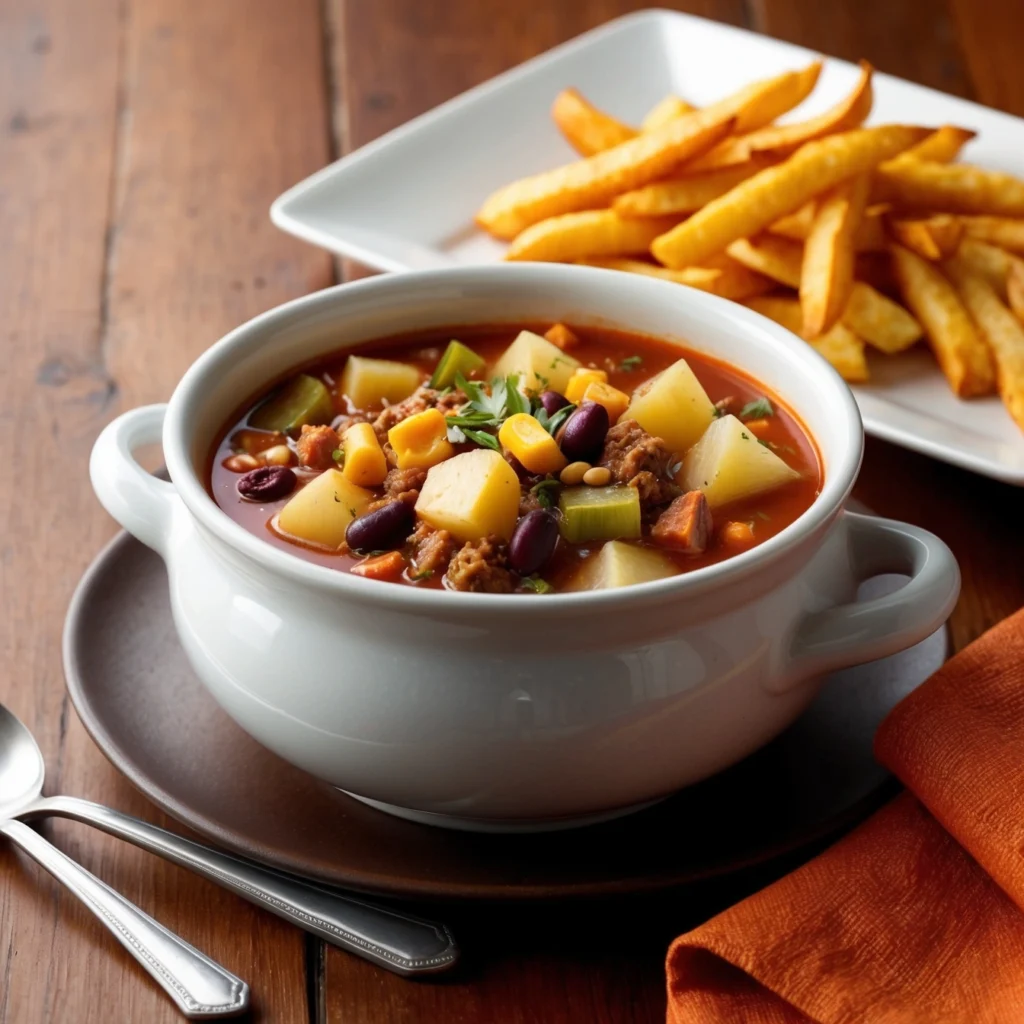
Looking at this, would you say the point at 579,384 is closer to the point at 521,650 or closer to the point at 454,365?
the point at 454,365

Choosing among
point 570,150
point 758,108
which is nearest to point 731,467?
point 758,108

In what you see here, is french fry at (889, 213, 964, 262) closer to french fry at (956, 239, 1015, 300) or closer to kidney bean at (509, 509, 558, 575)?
french fry at (956, 239, 1015, 300)

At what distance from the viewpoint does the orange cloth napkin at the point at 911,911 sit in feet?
6.24

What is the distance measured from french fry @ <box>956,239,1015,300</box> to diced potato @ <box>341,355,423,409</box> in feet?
5.06

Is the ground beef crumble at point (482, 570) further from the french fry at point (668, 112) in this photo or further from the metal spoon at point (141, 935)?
the french fry at point (668, 112)

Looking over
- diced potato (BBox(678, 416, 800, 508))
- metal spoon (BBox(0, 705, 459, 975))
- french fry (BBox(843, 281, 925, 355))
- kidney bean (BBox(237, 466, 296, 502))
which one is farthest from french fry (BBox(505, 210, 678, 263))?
metal spoon (BBox(0, 705, 459, 975))

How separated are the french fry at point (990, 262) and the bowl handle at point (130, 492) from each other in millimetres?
2015

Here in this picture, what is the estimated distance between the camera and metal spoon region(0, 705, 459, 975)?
6.62ft

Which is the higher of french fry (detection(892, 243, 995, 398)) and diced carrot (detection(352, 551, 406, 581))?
diced carrot (detection(352, 551, 406, 581))

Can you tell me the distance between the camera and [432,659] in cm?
192

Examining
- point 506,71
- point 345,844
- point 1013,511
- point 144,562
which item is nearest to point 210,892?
point 345,844

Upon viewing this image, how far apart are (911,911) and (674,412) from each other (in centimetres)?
85

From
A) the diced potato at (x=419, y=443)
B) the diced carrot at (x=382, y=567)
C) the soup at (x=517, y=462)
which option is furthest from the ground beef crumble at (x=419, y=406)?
the diced carrot at (x=382, y=567)

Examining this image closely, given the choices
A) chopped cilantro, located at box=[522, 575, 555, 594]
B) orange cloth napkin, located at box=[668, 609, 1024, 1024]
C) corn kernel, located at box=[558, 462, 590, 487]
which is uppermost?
corn kernel, located at box=[558, 462, 590, 487]
